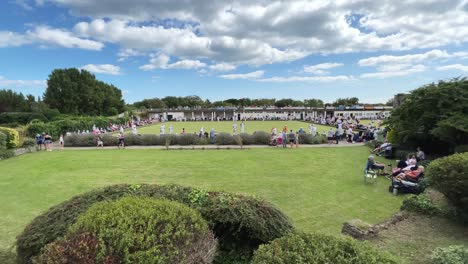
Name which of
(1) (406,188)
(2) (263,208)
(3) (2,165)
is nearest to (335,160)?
(1) (406,188)

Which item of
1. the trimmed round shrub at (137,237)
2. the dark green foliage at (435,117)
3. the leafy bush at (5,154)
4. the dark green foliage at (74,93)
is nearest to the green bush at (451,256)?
the trimmed round shrub at (137,237)

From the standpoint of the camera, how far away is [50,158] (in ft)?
62.9

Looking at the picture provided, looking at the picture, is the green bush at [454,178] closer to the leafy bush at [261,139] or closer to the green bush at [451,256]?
the green bush at [451,256]

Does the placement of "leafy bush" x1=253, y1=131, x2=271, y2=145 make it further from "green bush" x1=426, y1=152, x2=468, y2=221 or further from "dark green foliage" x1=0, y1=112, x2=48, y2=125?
"dark green foliage" x1=0, y1=112, x2=48, y2=125

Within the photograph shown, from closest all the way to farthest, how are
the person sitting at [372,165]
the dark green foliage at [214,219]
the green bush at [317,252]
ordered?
the green bush at [317,252], the dark green foliage at [214,219], the person sitting at [372,165]

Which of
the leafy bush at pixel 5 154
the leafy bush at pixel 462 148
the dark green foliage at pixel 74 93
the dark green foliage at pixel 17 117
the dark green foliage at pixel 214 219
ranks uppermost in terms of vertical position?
the dark green foliage at pixel 74 93

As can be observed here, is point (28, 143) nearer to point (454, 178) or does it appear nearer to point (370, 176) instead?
point (370, 176)

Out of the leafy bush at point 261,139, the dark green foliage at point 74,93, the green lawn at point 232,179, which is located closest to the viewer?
the green lawn at point 232,179

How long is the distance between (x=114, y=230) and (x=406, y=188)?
1021 centimetres

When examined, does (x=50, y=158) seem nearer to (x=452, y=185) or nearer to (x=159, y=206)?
(x=159, y=206)

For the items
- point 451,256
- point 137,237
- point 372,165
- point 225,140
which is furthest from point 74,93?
point 451,256

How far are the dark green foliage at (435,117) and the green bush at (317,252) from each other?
43.1ft

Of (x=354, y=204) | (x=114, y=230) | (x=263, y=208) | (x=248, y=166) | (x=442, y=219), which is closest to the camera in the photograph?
(x=114, y=230)

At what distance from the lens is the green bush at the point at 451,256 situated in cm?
472
